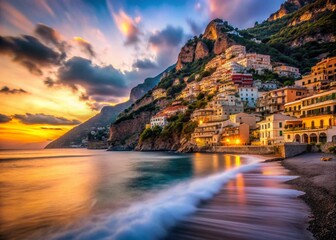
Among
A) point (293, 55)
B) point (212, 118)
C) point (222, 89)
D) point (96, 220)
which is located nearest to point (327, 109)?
point (96, 220)

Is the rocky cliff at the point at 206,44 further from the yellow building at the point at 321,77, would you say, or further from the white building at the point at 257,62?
the yellow building at the point at 321,77

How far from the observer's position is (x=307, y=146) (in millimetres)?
31344

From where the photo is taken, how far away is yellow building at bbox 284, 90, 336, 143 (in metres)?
31.4

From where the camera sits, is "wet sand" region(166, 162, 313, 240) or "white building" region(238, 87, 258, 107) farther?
"white building" region(238, 87, 258, 107)

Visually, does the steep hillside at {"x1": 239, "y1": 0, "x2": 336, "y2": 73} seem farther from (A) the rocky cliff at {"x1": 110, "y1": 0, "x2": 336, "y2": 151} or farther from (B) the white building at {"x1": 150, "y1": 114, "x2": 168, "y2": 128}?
(B) the white building at {"x1": 150, "y1": 114, "x2": 168, "y2": 128}

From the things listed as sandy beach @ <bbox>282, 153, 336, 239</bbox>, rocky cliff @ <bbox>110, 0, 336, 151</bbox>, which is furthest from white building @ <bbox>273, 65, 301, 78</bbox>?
sandy beach @ <bbox>282, 153, 336, 239</bbox>

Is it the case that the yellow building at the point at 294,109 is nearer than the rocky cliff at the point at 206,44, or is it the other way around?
the yellow building at the point at 294,109

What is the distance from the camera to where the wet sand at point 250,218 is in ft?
25.0

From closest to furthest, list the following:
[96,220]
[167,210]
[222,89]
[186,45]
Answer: [96,220]
[167,210]
[222,89]
[186,45]

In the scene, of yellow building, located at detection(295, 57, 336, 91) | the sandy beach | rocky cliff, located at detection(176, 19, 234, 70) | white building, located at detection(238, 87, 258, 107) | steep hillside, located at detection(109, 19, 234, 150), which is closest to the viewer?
the sandy beach

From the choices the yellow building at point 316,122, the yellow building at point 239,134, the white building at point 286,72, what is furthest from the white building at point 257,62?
the yellow building at point 316,122

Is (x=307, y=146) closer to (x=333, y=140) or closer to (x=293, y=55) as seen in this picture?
(x=333, y=140)

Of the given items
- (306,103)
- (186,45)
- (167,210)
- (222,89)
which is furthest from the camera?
(186,45)

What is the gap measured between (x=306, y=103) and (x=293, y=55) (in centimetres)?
8900
